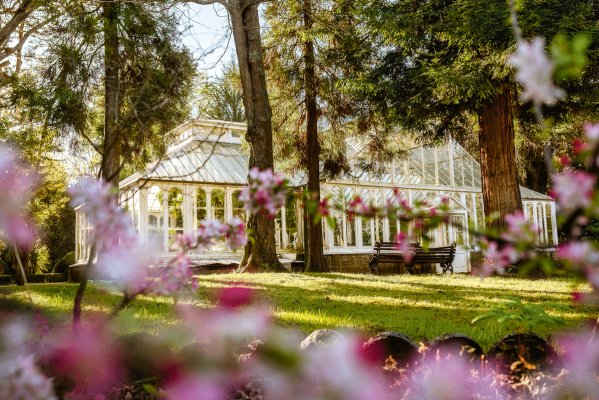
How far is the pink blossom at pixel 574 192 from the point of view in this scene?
0.97 meters

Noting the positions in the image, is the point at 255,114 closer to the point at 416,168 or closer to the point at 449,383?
the point at 449,383

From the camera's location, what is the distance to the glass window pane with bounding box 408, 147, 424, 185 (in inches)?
648

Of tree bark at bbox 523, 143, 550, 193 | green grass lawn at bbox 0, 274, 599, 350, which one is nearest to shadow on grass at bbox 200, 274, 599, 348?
green grass lawn at bbox 0, 274, 599, 350

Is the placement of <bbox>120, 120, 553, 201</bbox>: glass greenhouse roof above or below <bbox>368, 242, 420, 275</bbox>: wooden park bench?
above

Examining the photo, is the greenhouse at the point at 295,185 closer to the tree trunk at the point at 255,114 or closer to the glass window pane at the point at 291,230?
the glass window pane at the point at 291,230

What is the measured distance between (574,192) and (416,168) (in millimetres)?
16099

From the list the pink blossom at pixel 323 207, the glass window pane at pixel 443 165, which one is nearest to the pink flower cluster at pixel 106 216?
the pink blossom at pixel 323 207

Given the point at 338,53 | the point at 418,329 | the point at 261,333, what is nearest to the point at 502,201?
the point at 338,53

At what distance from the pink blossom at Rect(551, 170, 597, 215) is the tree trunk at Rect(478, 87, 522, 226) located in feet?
31.9

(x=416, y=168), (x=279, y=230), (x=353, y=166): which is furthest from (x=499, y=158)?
(x=279, y=230)

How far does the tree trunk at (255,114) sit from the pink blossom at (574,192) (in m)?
8.21

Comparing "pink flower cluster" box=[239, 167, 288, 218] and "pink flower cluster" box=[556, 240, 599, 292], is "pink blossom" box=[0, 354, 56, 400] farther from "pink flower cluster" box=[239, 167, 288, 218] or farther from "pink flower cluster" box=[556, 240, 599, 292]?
"pink flower cluster" box=[556, 240, 599, 292]

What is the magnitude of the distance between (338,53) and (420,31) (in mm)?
1957

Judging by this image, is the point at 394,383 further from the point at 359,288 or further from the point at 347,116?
the point at 347,116
